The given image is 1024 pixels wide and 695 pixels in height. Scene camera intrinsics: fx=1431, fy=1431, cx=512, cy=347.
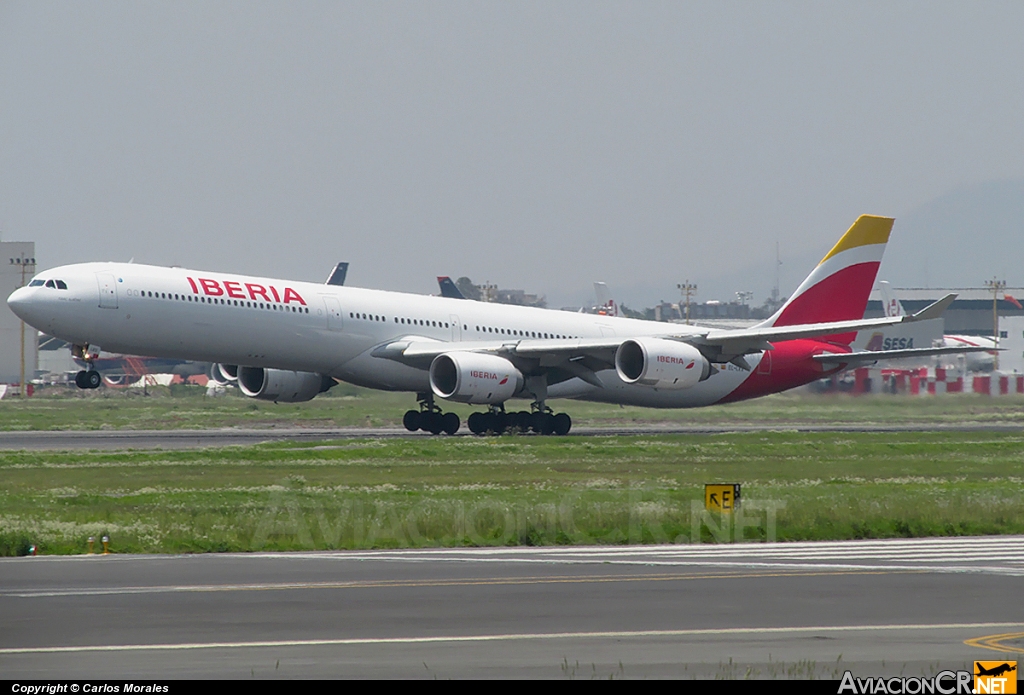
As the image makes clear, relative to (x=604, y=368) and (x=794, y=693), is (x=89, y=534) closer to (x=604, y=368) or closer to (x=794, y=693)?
(x=794, y=693)

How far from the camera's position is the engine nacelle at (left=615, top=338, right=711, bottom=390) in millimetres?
40594

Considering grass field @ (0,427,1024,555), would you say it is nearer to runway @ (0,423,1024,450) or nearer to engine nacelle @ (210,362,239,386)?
runway @ (0,423,1024,450)

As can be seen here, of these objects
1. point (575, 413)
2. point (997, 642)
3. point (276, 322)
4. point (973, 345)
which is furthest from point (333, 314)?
point (973, 345)

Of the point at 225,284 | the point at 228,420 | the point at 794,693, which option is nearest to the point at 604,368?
the point at 225,284

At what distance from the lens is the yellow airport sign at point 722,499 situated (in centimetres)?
2080

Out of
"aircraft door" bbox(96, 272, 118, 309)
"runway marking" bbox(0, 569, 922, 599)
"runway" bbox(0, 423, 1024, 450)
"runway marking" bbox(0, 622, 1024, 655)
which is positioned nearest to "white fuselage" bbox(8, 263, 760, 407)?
"aircraft door" bbox(96, 272, 118, 309)

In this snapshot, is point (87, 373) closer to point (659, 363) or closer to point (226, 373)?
point (226, 373)

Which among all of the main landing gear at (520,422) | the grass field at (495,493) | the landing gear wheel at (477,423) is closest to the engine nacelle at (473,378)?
the grass field at (495,493)

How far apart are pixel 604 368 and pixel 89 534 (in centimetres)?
2629

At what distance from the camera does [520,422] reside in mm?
43031

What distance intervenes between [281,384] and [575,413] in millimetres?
15898

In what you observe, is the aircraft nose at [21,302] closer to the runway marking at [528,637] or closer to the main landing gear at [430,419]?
the main landing gear at [430,419]

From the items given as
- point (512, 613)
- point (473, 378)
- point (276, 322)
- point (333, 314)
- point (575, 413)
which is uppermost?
point (333, 314)

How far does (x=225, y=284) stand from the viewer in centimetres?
3872
